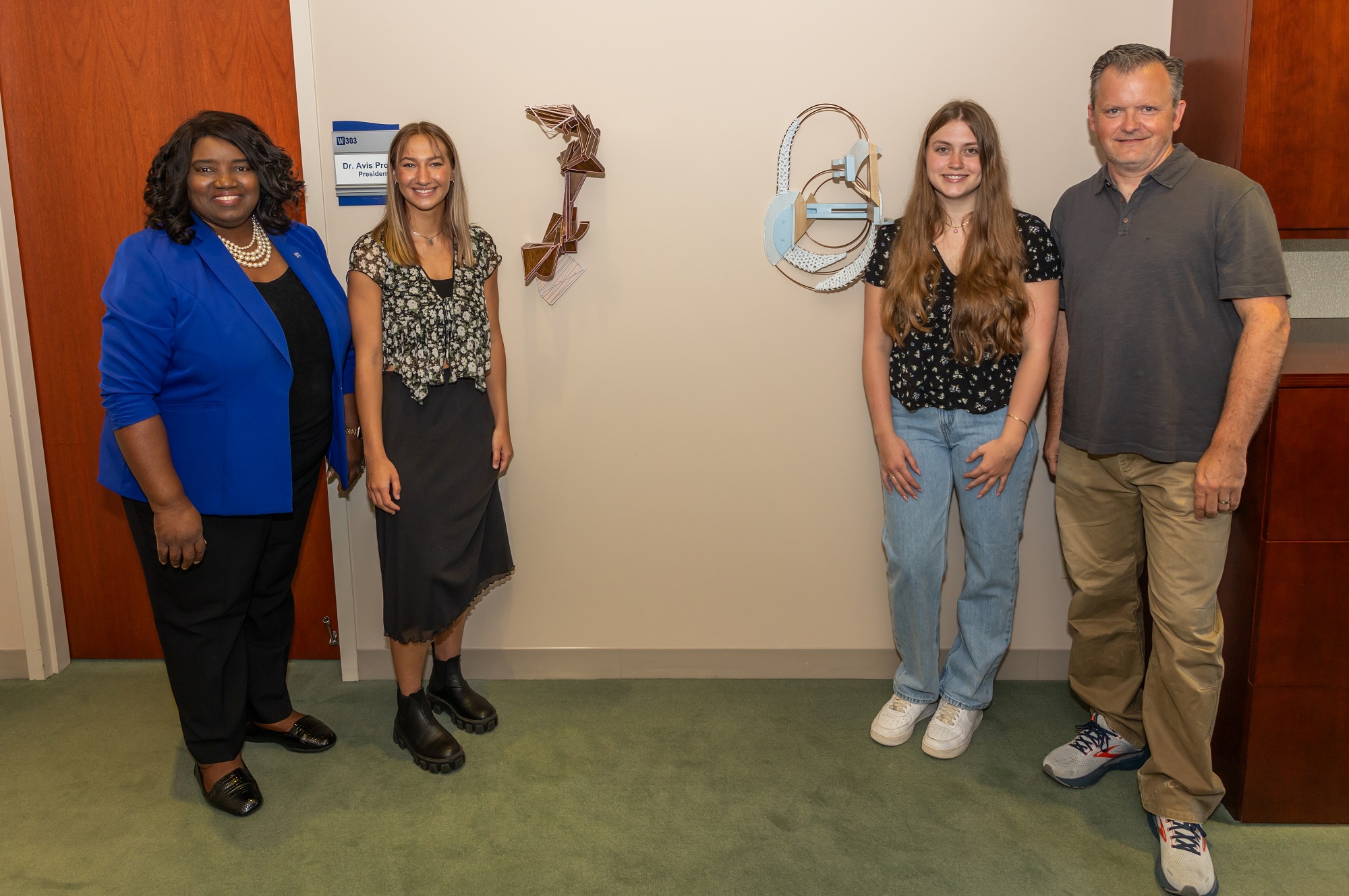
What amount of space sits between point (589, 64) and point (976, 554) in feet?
5.78

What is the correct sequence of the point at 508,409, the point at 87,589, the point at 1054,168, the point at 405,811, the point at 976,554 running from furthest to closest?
1. the point at 87,589
2. the point at 508,409
3. the point at 1054,168
4. the point at 976,554
5. the point at 405,811

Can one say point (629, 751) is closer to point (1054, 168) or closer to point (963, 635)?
point (963, 635)

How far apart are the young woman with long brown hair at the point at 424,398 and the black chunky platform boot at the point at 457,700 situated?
136 millimetres

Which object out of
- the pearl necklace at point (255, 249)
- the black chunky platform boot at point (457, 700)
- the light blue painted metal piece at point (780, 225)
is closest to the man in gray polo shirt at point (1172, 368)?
the light blue painted metal piece at point (780, 225)

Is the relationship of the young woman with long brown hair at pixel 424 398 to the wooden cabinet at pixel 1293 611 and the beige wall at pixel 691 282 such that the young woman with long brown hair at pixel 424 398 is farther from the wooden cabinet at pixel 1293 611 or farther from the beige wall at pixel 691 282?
the wooden cabinet at pixel 1293 611

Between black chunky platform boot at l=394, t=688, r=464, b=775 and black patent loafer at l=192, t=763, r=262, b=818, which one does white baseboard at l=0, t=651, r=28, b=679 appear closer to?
black patent loafer at l=192, t=763, r=262, b=818

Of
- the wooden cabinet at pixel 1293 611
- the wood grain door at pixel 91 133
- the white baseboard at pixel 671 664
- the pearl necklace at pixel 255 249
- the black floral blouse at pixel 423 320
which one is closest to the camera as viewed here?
the wooden cabinet at pixel 1293 611

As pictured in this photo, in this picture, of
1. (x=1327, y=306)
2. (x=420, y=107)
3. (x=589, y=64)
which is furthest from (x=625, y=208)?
(x=1327, y=306)

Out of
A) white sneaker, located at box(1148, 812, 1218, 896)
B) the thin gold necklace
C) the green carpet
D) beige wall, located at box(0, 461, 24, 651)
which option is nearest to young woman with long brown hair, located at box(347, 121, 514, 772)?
the green carpet

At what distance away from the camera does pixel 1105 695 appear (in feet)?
7.86

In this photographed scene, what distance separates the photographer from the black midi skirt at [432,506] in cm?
235

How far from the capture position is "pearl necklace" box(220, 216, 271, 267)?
2.17 metres

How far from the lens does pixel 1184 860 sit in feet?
6.46

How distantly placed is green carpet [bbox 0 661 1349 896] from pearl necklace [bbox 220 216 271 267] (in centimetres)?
134
